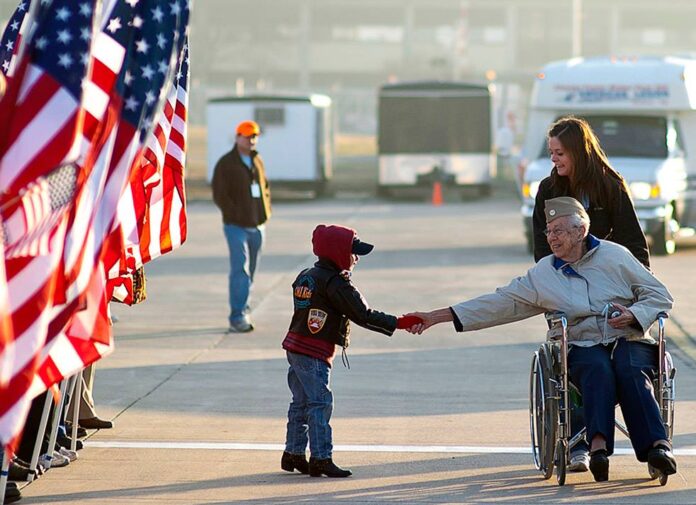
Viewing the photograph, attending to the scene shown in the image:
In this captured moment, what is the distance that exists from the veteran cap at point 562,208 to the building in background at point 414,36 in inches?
2909

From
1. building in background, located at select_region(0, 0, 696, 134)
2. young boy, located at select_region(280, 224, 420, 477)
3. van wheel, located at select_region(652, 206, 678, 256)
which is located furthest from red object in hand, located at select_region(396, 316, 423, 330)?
building in background, located at select_region(0, 0, 696, 134)

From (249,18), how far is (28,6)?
7406 cm

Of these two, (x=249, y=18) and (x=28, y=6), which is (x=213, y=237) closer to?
(x=28, y=6)

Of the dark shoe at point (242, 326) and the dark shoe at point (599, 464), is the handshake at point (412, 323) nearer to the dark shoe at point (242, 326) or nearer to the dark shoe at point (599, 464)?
the dark shoe at point (599, 464)

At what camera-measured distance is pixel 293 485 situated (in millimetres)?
7742

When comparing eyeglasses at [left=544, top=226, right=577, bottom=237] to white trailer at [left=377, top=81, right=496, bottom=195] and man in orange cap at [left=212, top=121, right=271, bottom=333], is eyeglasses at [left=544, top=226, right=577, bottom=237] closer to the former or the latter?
man in orange cap at [left=212, top=121, right=271, bottom=333]

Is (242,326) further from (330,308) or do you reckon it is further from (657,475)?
(657,475)

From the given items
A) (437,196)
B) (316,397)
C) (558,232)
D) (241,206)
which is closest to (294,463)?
(316,397)

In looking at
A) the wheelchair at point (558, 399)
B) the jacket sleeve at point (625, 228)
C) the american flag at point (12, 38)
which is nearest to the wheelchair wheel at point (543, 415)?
the wheelchair at point (558, 399)

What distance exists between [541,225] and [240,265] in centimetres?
575

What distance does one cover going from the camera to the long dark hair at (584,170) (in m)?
8.20

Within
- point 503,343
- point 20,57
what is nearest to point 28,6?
point 20,57

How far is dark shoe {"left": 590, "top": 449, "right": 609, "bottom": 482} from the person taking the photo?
7.61 m

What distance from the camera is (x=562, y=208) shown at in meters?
7.73
